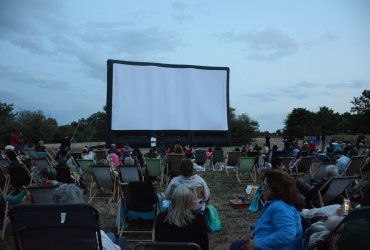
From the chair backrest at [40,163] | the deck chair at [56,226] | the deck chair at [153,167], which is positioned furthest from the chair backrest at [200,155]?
the deck chair at [56,226]

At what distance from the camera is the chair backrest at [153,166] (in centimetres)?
751

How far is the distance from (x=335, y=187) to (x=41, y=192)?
342cm

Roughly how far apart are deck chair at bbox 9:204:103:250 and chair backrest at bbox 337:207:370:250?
4.18 feet

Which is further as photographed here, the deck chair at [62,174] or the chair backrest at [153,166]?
the chair backrest at [153,166]

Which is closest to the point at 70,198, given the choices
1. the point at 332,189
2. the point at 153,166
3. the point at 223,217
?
the point at 223,217

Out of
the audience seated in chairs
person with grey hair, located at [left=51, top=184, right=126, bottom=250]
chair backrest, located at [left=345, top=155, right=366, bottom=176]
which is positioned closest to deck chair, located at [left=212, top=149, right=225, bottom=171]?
chair backrest, located at [left=345, top=155, right=366, bottom=176]

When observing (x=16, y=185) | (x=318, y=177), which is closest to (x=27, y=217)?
(x=16, y=185)

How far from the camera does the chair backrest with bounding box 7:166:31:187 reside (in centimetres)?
556

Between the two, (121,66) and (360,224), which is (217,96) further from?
(360,224)

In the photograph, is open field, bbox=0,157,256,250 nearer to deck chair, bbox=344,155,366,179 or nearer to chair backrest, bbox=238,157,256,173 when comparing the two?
chair backrest, bbox=238,157,256,173

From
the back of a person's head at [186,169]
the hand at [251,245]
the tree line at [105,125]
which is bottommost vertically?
the hand at [251,245]

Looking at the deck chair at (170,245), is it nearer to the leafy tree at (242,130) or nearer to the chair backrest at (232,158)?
the chair backrest at (232,158)

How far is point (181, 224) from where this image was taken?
7.22 ft

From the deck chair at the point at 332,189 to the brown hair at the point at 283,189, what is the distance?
85.4 inches
